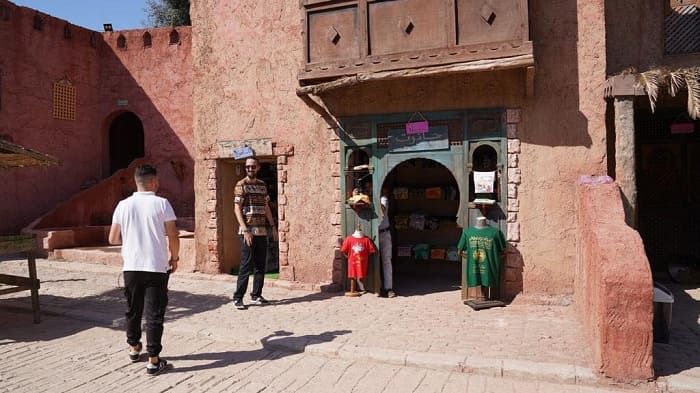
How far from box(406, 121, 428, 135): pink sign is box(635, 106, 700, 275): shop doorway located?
166 inches

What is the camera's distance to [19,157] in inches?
254

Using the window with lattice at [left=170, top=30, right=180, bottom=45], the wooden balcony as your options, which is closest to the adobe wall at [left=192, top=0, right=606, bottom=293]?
the wooden balcony

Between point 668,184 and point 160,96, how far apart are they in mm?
14015

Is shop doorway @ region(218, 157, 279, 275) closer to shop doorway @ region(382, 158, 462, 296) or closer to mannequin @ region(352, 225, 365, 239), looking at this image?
mannequin @ region(352, 225, 365, 239)

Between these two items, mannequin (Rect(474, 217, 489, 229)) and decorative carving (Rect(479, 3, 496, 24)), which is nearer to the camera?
decorative carving (Rect(479, 3, 496, 24))

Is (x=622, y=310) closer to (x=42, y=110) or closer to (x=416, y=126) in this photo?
(x=416, y=126)

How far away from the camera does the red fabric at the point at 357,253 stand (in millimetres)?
7492

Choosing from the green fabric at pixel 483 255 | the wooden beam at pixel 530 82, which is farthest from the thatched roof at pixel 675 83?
the green fabric at pixel 483 255

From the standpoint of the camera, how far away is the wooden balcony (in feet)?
21.6

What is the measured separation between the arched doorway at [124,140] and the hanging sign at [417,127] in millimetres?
13119

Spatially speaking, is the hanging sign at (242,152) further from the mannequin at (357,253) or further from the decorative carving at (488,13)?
the decorative carving at (488,13)

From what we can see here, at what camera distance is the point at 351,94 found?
8.04 m

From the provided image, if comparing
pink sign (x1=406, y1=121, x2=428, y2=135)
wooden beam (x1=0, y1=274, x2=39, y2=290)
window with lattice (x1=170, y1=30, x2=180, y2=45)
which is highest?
window with lattice (x1=170, y1=30, x2=180, y2=45)

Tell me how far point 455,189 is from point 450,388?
572 centimetres
